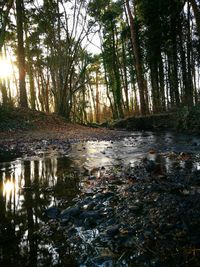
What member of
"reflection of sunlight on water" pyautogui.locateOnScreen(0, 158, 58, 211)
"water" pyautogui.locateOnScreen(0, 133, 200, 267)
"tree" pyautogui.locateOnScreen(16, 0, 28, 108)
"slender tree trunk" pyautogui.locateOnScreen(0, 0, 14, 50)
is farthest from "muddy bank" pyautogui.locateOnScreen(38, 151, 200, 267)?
"tree" pyautogui.locateOnScreen(16, 0, 28, 108)

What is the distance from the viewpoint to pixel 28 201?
3.20 metres

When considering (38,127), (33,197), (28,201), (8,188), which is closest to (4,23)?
(38,127)

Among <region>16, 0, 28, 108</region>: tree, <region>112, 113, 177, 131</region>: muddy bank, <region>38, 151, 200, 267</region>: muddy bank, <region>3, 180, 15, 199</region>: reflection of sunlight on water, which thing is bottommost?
<region>38, 151, 200, 267</region>: muddy bank

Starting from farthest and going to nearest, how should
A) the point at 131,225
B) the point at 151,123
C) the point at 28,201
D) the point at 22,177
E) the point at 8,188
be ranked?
1. the point at 151,123
2. the point at 22,177
3. the point at 8,188
4. the point at 28,201
5. the point at 131,225

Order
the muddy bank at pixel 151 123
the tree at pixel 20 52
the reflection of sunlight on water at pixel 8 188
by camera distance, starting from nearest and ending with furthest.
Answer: the reflection of sunlight on water at pixel 8 188, the muddy bank at pixel 151 123, the tree at pixel 20 52

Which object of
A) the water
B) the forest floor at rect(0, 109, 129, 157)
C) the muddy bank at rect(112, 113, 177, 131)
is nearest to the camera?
the water

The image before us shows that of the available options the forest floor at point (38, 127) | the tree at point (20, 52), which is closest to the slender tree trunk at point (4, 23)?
the tree at point (20, 52)

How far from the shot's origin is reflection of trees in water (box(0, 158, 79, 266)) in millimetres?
2027

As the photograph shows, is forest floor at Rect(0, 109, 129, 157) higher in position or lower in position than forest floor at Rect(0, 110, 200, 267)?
higher

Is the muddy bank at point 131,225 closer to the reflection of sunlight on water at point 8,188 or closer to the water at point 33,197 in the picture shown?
the water at point 33,197

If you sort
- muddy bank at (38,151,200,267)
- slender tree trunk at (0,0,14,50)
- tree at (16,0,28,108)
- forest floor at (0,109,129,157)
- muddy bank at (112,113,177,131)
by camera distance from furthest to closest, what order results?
tree at (16,0,28,108)
muddy bank at (112,113,177,131)
slender tree trunk at (0,0,14,50)
forest floor at (0,109,129,157)
muddy bank at (38,151,200,267)

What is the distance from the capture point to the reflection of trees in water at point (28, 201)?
2027 mm

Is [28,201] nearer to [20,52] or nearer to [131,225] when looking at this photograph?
[131,225]

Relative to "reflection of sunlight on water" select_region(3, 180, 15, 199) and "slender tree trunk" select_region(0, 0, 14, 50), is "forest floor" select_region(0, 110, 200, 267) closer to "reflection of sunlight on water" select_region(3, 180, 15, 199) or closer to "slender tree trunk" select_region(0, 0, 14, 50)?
"reflection of sunlight on water" select_region(3, 180, 15, 199)
